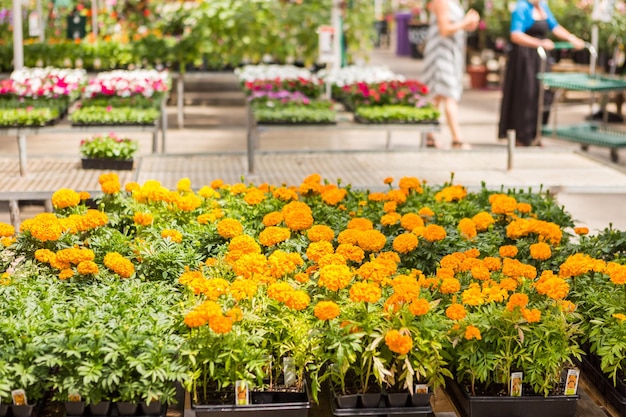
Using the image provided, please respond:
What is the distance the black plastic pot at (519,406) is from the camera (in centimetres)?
234

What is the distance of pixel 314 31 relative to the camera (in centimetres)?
1009

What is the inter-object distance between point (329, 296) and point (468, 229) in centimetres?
78

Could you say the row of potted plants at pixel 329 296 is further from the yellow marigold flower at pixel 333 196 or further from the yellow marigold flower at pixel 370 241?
the yellow marigold flower at pixel 333 196

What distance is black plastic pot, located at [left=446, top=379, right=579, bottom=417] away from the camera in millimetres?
2340

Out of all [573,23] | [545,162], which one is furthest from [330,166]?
[573,23]

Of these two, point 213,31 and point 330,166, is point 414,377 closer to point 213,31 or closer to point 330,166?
point 330,166

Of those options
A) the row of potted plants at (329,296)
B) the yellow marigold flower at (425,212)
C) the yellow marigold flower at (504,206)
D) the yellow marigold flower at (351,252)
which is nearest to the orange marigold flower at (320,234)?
the row of potted plants at (329,296)

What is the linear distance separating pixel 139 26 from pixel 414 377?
936cm

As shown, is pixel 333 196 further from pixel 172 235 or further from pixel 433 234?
pixel 172 235

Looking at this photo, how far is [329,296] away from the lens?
8.29 feet

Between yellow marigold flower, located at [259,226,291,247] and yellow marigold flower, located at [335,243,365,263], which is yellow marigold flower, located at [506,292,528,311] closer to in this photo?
yellow marigold flower, located at [335,243,365,263]

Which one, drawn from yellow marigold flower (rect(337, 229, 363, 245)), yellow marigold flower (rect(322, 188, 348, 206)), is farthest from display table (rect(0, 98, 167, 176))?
yellow marigold flower (rect(337, 229, 363, 245))

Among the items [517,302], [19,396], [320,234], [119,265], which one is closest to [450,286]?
[517,302]

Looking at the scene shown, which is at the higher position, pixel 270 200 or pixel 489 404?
pixel 270 200
